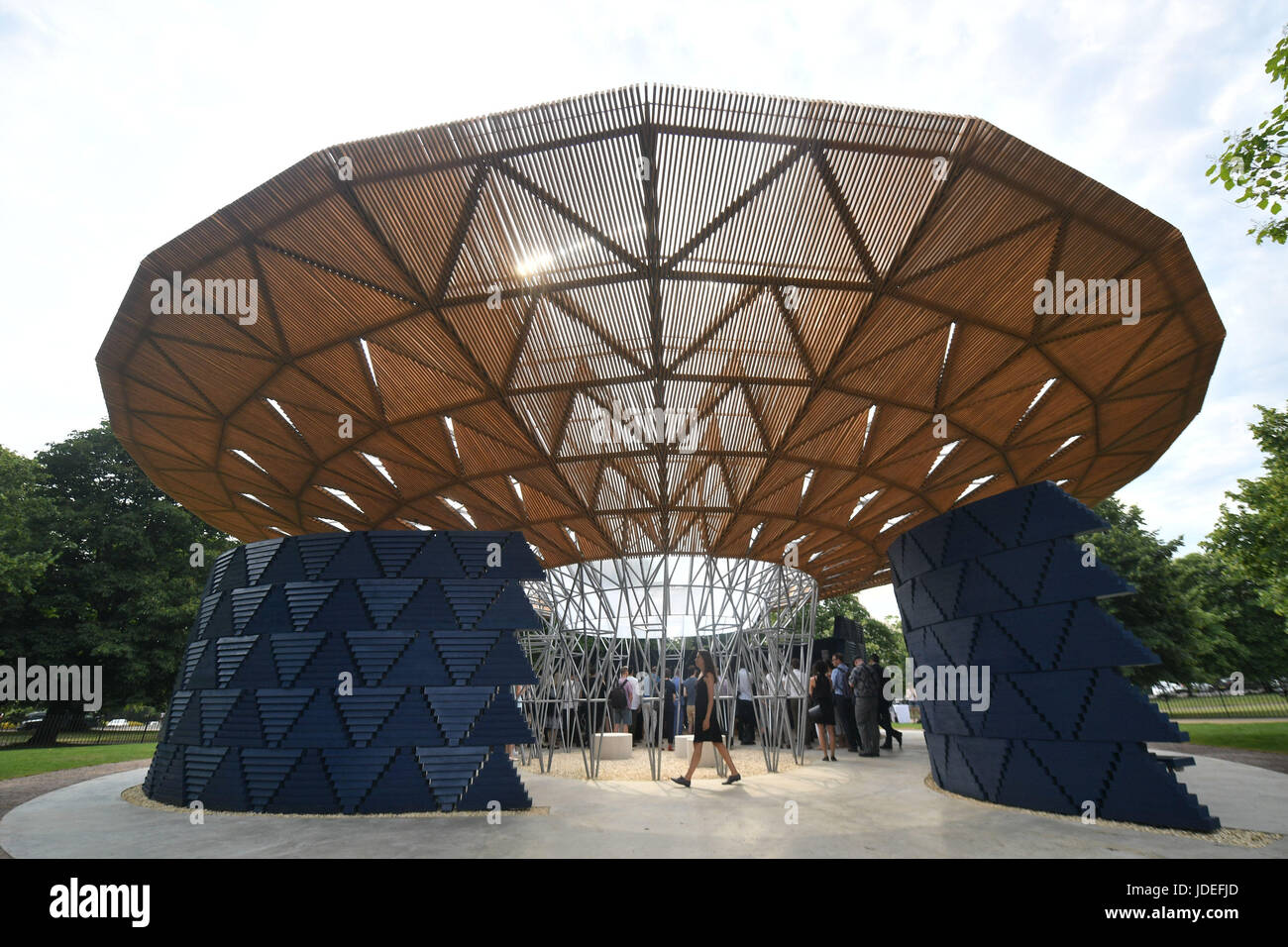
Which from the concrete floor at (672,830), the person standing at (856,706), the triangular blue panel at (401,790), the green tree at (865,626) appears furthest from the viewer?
the green tree at (865,626)

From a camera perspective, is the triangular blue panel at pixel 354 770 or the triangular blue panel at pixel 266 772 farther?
the triangular blue panel at pixel 266 772

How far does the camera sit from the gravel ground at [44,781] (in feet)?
40.6

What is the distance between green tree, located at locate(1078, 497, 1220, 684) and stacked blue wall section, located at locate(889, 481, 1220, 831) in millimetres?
22732

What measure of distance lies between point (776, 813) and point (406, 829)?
547cm

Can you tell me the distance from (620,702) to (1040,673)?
1797 centimetres

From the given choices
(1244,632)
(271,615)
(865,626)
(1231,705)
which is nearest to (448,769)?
(271,615)

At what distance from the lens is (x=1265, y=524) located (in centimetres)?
2152

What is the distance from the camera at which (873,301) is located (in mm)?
10523

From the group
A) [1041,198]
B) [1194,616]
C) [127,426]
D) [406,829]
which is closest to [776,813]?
[406,829]

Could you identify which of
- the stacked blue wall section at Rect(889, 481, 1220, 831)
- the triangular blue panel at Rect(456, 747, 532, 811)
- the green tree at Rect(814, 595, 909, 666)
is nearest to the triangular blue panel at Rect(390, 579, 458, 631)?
the triangular blue panel at Rect(456, 747, 532, 811)

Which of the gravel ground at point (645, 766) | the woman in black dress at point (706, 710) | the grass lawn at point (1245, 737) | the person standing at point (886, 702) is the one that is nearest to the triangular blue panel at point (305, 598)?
the woman in black dress at point (706, 710)

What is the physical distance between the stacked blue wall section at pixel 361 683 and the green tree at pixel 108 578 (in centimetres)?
2696

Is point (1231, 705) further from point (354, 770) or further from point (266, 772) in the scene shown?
point (266, 772)

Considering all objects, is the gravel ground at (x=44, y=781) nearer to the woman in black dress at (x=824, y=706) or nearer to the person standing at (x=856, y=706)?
the woman in black dress at (x=824, y=706)
